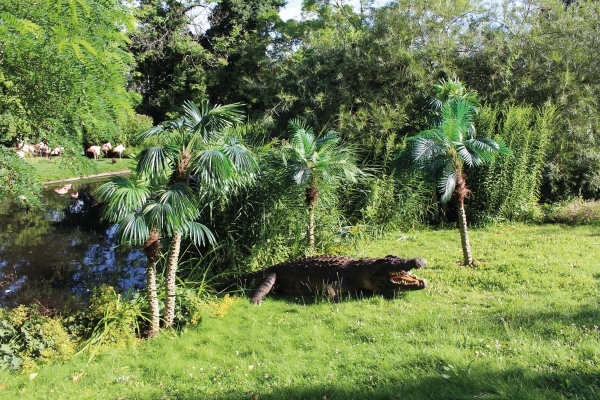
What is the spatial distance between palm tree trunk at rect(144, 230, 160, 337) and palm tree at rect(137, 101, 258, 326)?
4.9 inches

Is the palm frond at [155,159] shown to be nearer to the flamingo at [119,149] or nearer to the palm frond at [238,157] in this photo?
the palm frond at [238,157]

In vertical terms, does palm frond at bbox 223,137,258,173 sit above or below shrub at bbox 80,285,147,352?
above

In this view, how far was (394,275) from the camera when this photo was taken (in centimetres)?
512

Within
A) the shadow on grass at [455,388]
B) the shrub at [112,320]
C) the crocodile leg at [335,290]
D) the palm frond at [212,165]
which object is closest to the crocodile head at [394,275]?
the crocodile leg at [335,290]

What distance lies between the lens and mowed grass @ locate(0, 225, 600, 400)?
3.11 metres

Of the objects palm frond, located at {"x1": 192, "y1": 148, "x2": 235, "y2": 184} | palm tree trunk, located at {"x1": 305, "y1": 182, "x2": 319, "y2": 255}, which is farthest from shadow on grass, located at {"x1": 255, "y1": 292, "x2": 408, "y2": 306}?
palm frond, located at {"x1": 192, "y1": 148, "x2": 235, "y2": 184}

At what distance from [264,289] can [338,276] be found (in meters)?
0.91

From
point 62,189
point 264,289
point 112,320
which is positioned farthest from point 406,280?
point 62,189

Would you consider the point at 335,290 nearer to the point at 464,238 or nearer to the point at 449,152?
the point at 464,238

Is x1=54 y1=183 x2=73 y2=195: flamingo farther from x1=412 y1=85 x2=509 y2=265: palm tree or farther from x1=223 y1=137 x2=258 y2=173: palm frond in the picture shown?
x1=412 y1=85 x2=509 y2=265: palm tree

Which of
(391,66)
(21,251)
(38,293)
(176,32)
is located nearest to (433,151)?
(391,66)

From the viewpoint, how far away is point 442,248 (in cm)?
723

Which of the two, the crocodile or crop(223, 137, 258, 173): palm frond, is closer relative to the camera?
crop(223, 137, 258, 173): palm frond

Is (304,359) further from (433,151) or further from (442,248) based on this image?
(442,248)
